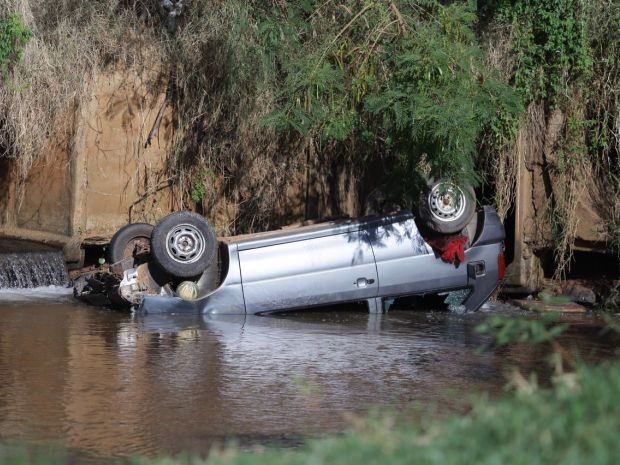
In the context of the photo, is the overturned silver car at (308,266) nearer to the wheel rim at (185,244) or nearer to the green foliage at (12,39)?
the wheel rim at (185,244)

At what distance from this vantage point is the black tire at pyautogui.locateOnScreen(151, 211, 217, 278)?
40.1ft

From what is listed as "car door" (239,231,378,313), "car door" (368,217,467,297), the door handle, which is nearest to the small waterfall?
"car door" (239,231,378,313)

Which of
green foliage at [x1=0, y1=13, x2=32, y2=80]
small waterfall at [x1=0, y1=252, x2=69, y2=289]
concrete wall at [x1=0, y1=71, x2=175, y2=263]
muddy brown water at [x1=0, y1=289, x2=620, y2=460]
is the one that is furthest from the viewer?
concrete wall at [x1=0, y1=71, x2=175, y2=263]

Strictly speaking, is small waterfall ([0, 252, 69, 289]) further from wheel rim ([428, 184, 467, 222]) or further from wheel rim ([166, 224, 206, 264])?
wheel rim ([428, 184, 467, 222])

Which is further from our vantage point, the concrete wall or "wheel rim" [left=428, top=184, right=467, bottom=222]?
the concrete wall

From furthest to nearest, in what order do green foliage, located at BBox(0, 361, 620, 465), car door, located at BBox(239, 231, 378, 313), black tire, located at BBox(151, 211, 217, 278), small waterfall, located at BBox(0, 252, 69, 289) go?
small waterfall, located at BBox(0, 252, 69, 289) < black tire, located at BBox(151, 211, 217, 278) < car door, located at BBox(239, 231, 378, 313) < green foliage, located at BBox(0, 361, 620, 465)

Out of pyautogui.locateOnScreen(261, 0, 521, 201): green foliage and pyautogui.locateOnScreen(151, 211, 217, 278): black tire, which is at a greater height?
pyautogui.locateOnScreen(261, 0, 521, 201): green foliage

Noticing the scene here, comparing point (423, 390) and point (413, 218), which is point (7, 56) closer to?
point (413, 218)

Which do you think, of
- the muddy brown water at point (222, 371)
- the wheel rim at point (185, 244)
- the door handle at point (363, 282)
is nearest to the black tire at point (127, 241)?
the muddy brown water at point (222, 371)

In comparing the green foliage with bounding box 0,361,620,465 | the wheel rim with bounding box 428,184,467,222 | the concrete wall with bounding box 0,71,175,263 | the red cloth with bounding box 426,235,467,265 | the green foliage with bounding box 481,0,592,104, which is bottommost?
the green foliage with bounding box 0,361,620,465

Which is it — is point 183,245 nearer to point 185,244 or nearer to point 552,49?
point 185,244

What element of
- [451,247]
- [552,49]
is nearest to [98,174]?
[451,247]

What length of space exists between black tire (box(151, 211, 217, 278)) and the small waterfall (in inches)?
129

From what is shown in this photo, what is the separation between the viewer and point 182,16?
17.1 metres
